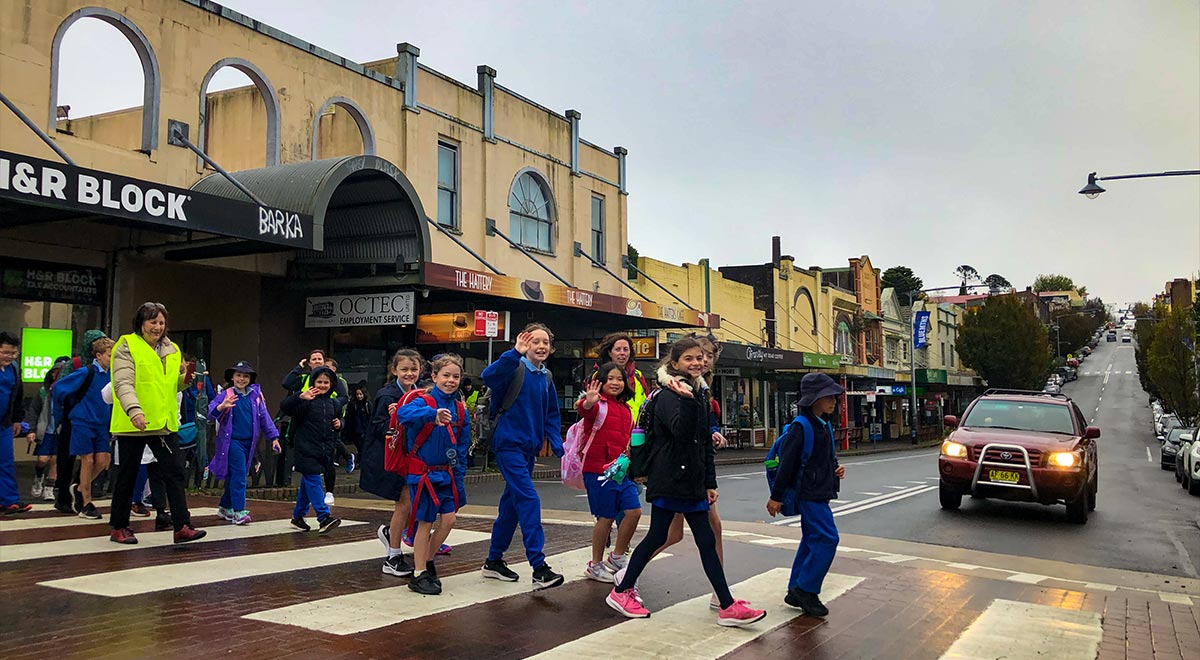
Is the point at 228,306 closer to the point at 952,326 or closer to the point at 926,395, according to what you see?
the point at 926,395

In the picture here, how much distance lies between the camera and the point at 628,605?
5.56 metres

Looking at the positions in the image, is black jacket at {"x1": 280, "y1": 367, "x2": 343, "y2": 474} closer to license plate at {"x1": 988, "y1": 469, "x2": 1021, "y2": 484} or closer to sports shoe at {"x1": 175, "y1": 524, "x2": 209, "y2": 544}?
sports shoe at {"x1": 175, "y1": 524, "x2": 209, "y2": 544}

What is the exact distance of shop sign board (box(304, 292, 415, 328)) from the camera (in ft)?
55.1

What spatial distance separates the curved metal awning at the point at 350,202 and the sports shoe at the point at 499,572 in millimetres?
8972

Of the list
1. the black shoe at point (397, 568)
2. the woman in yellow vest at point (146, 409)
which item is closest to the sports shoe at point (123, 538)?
the woman in yellow vest at point (146, 409)

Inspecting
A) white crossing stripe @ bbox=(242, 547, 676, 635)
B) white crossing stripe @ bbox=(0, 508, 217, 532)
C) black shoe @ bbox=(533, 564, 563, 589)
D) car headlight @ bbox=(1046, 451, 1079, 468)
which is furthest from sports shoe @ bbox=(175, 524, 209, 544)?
car headlight @ bbox=(1046, 451, 1079, 468)

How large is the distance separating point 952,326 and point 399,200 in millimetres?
59841

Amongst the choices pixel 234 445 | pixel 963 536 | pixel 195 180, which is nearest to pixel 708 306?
pixel 195 180

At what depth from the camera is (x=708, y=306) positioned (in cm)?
3444

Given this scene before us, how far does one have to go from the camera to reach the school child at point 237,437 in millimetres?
8867

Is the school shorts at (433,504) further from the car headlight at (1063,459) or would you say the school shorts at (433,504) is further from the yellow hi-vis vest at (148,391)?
the car headlight at (1063,459)

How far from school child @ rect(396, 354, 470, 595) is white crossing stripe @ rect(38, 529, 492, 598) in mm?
1275

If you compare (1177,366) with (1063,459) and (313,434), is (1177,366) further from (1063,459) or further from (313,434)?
(313,434)

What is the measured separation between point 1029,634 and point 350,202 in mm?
14230
